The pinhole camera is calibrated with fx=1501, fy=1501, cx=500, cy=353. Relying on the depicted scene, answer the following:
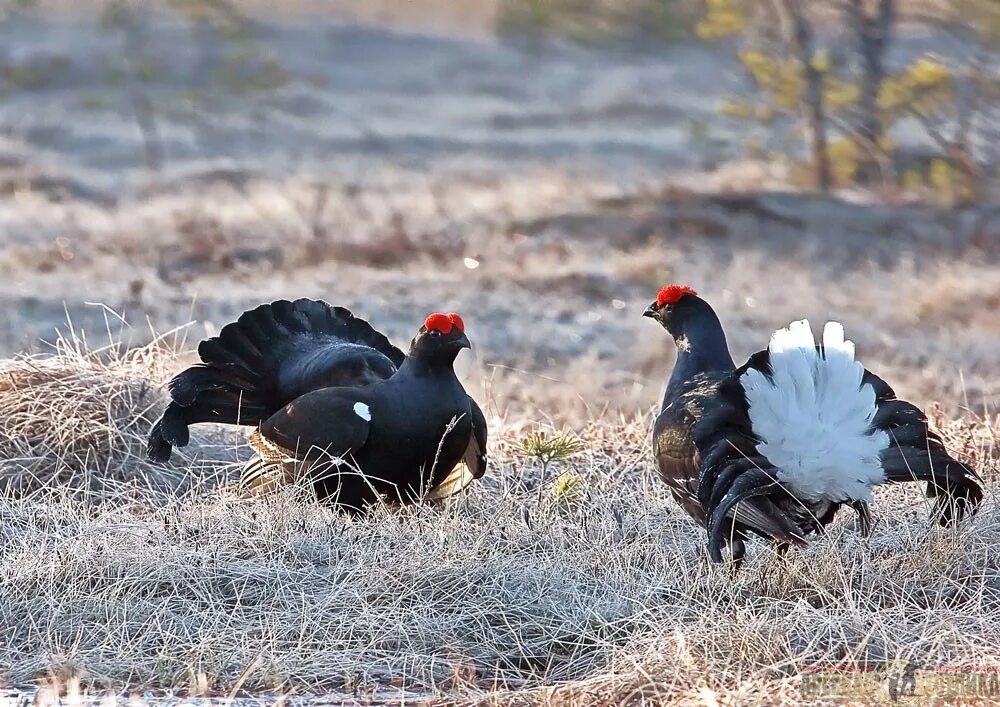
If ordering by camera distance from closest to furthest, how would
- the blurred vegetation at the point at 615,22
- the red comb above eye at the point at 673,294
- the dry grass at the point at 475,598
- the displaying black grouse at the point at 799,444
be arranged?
the dry grass at the point at 475,598 < the displaying black grouse at the point at 799,444 < the red comb above eye at the point at 673,294 < the blurred vegetation at the point at 615,22

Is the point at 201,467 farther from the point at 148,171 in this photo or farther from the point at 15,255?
the point at 148,171

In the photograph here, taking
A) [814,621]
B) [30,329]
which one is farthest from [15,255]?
[814,621]

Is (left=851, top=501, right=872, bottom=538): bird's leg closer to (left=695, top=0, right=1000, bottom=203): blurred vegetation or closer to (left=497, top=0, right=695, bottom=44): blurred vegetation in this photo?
(left=695, top=0, right=1000, bottom=203): blurred vegetation

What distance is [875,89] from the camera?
15.9m

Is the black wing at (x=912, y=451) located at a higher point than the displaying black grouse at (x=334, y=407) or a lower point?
higher

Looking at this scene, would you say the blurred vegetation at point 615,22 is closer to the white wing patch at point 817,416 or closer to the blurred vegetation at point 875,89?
the blurred vegetation at point 875,89

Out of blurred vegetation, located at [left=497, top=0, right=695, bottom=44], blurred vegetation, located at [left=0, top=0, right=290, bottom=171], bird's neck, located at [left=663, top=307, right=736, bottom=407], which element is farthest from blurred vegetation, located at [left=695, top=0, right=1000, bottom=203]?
blurred vegetation, located at [left=497, top=0, right=695, bottom=44]

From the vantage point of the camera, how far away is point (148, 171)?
843 inches

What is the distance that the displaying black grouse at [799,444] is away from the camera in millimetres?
4355

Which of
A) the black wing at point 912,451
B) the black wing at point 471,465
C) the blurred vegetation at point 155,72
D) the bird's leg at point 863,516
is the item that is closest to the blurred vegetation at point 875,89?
the blurred vegetation at point 155,72

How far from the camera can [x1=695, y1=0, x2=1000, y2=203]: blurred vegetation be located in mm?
14586

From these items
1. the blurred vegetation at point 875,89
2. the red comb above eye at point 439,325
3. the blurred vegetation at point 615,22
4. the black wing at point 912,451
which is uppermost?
the black wing at point 912,451

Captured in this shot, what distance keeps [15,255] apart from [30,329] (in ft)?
12.4

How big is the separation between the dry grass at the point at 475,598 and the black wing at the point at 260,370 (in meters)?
0.29
